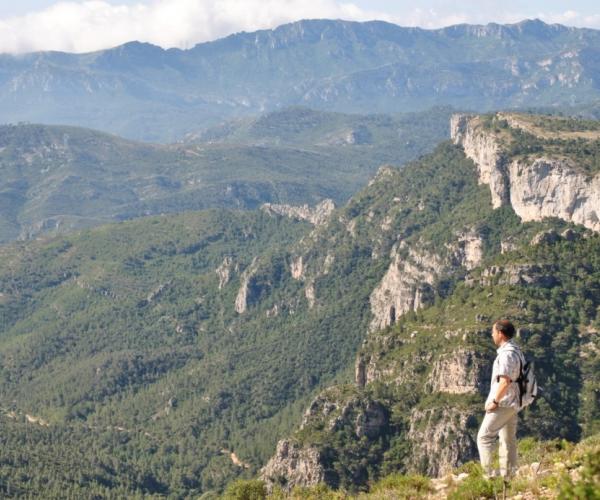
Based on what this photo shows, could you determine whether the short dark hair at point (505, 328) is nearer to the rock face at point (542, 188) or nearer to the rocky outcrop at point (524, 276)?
the rocky outcrop at point (524, 276)

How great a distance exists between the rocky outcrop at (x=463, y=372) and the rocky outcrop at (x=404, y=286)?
32.2 m

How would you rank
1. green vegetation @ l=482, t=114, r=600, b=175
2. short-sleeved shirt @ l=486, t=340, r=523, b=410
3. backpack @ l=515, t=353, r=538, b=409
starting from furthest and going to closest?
green vegetation @ l=482, t=114, r=600, b=175 < backpack @ l=515, t=353, r=538, b=409 < short-sleeved shirt @ l=486, t=340, r=523, b=410

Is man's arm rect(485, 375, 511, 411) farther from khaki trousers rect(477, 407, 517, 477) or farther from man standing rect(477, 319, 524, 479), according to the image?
khaki trousers rect(477, 407, 517, 477)

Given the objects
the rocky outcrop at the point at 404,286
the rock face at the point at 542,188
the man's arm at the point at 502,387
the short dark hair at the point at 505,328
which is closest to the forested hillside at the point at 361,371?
the rocky outcrop at the point at 404,286

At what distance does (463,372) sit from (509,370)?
68178mm

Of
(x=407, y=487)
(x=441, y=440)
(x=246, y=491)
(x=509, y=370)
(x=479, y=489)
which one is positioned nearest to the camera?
(x=509, y=370)

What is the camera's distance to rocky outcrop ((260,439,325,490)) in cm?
9456

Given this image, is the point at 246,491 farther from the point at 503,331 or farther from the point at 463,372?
the point at 463,372

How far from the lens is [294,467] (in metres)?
96.6

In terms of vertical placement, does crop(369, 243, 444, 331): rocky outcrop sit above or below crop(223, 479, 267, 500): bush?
below

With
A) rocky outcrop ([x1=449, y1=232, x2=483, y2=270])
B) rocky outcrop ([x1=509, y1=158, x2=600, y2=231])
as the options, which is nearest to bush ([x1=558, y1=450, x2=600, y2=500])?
rocky outcrop ([x1=509, y1=158, x2=600, y2=231])

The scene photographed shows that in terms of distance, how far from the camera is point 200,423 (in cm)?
15400

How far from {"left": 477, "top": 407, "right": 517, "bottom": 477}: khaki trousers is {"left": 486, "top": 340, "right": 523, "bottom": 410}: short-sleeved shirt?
1.47 feet

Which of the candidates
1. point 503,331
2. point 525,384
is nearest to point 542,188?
point 525,384
